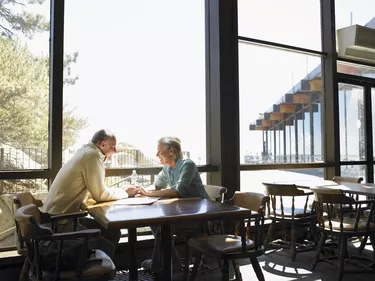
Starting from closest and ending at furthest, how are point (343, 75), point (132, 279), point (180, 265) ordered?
1. point (132, 279)
2. point (180, 265)
3. point (343, 75)

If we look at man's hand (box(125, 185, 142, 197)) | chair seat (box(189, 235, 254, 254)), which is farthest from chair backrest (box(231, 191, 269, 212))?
man's hand (box(125, 185, 142, 197))

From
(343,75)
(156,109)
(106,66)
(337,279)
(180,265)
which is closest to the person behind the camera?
(337,279)

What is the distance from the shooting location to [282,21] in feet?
16.7

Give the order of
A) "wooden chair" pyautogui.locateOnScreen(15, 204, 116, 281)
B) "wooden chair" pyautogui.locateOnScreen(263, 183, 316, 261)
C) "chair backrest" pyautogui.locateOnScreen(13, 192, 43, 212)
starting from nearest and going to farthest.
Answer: "wooden chair" pyautogui.locateOnScreen(15, 204, 116, 281) < "chair backrest" pyautogui.locateOnScreen(13, 192, 43, 212) < "wooden chair" pyautogui.locateOnScreen(263, 183, 316, 261)

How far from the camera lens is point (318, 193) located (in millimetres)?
3361

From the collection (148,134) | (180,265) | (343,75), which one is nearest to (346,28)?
(343,75)

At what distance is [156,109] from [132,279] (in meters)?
1.85

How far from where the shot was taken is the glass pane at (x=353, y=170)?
5598mm

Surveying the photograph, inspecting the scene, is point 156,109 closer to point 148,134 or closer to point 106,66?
point 148,134

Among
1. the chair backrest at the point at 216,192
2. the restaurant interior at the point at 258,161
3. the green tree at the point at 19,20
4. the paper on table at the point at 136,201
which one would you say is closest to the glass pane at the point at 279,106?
the restaurant interior at the point at 258,161

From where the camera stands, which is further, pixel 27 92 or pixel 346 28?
pixel 346 28

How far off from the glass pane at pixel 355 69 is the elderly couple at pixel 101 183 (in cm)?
354

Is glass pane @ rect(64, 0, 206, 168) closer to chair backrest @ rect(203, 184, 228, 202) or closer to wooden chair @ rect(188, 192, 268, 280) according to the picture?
chair backrest @ rect(203, 184, 228, 202)

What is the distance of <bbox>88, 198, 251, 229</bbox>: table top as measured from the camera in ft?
6.67
